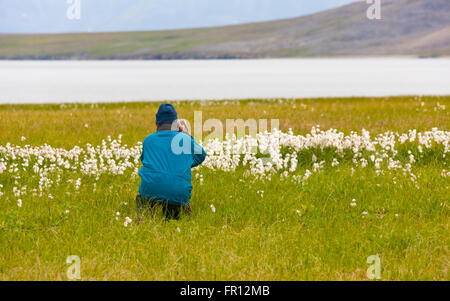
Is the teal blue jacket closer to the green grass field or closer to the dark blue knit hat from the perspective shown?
the dark blue knit hat

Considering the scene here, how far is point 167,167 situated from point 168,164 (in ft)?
0.15

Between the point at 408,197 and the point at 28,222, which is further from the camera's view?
Result: the point at 408,197

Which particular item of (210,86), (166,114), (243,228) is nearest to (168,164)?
(166,114)

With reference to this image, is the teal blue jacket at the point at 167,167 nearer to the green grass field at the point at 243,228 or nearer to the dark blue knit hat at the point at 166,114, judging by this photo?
the dark blue knit hat at the point at 166,114

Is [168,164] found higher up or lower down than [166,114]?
lower down

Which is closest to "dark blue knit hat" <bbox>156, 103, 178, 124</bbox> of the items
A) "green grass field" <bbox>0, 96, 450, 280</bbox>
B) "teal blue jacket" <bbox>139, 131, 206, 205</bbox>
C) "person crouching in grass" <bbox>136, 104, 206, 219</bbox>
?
"person crouching in grass" <bbox>136, 104, 206, 219</bbox>

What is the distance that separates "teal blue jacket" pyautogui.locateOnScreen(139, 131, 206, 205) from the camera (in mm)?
7977

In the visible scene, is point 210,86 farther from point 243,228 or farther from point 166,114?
point 243,228

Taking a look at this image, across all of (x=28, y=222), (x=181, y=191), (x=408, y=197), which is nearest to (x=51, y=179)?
(x=28, y=222)

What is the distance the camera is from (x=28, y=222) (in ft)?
26.1

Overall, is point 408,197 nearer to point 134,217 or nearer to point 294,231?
point 294,231

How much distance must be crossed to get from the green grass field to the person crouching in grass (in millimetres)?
310

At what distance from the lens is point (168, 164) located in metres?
8.01
